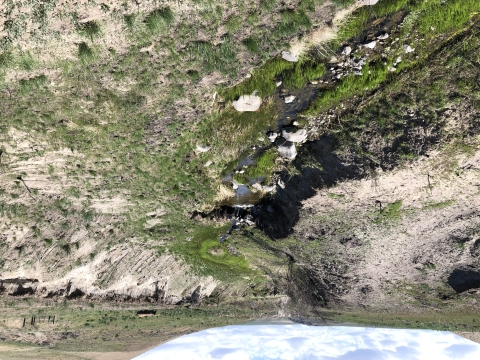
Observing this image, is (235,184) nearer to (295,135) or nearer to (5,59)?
(295,135)

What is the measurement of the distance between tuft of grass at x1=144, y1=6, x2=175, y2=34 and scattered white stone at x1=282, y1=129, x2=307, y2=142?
19.3 feet

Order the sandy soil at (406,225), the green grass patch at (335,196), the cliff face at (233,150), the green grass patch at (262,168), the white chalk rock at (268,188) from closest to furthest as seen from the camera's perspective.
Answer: the cliff face at (233,150), the sandy soil at (406,225), the green grass patch at (335,196), the green grass patch at (262,168), the white chalk rock at (268,188)

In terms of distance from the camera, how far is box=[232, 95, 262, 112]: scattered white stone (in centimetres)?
1359

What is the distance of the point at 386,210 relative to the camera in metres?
14.6

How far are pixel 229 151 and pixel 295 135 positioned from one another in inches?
112

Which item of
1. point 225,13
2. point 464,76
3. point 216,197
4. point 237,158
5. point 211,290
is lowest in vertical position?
point 211,290

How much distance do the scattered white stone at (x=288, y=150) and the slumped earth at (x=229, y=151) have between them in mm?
74

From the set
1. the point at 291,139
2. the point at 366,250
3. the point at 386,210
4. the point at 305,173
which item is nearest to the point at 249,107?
the point at 291,139

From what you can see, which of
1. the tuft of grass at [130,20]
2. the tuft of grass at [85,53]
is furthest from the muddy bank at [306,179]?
the tuft of grass at [85,53]

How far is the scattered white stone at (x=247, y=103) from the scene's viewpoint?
A: 13.6m

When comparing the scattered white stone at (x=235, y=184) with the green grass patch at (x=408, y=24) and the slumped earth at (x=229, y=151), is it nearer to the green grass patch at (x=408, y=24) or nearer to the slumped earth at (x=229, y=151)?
the slumped earth at (x=229, y=151)

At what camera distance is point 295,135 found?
→ 14.2 meters

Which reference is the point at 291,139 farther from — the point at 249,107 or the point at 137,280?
the point at 137,280

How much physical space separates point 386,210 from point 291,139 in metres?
4.87
